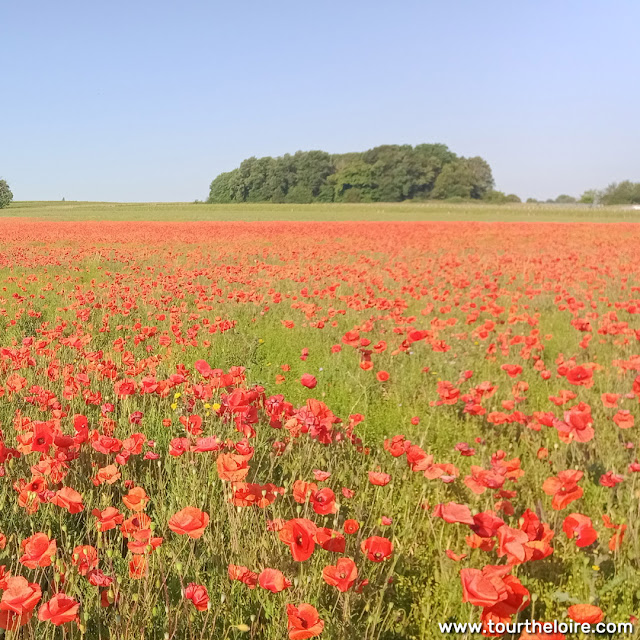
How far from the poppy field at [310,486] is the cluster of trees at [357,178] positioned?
86.9 m

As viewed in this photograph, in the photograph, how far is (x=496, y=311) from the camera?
5527 mm

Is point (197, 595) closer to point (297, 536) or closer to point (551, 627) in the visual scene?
point (297, 536)

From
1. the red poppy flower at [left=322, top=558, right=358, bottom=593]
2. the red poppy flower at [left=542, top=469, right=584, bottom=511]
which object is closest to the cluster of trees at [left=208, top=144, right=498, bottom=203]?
the red poppy flower at [left=542, top=469, right=584, bottom=511]

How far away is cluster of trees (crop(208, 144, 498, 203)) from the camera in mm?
90688

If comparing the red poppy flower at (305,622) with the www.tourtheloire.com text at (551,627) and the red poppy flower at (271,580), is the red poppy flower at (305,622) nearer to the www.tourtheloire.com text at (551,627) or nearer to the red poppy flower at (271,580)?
the red poppy flower at (271,580)

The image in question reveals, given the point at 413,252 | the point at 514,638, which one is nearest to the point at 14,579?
the point at 514,638

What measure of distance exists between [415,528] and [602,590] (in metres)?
0.85

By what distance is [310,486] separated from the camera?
79.8 inches

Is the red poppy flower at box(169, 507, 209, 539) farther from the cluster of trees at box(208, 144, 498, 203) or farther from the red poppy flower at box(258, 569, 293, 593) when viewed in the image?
the cluster of trees at box(208, 144, 498, 203)

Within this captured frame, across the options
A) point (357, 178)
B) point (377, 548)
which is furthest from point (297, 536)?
point (357, 178)

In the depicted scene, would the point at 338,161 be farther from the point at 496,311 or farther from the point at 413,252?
the point at 496,311

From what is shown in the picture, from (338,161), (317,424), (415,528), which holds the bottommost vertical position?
(415,528)

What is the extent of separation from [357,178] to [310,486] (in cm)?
9486

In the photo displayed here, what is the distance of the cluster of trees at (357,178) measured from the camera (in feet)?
298
